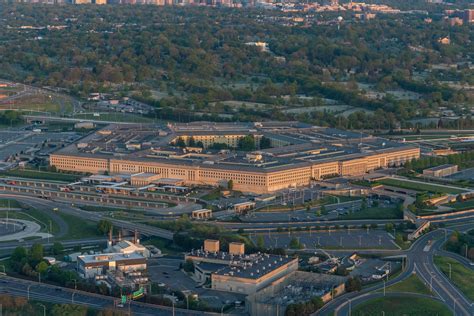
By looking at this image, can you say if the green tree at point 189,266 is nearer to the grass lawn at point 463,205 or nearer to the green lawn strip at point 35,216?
the green lawn strip at point 35,216

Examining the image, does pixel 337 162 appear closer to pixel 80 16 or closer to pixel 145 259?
pixel 145 259

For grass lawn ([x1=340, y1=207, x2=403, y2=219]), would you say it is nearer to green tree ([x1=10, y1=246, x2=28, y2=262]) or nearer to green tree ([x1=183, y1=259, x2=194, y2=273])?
green tree ([x1=183, y1=259, x2=194, y2=273])

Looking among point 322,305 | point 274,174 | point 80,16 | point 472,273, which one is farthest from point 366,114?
point 80,16

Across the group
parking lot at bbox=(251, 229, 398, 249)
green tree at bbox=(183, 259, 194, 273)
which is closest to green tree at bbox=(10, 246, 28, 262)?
green tree at bbox=(183, 259, 194, 273)

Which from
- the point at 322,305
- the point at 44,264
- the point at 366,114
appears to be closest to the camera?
the point at 322,305

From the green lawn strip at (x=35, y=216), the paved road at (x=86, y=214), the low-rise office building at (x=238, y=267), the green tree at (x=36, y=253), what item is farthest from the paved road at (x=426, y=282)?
the green lawn strip at (x=35, y=216)

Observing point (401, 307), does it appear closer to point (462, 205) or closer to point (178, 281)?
point (178, 281)

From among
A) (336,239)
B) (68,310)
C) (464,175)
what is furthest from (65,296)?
(464,175)
